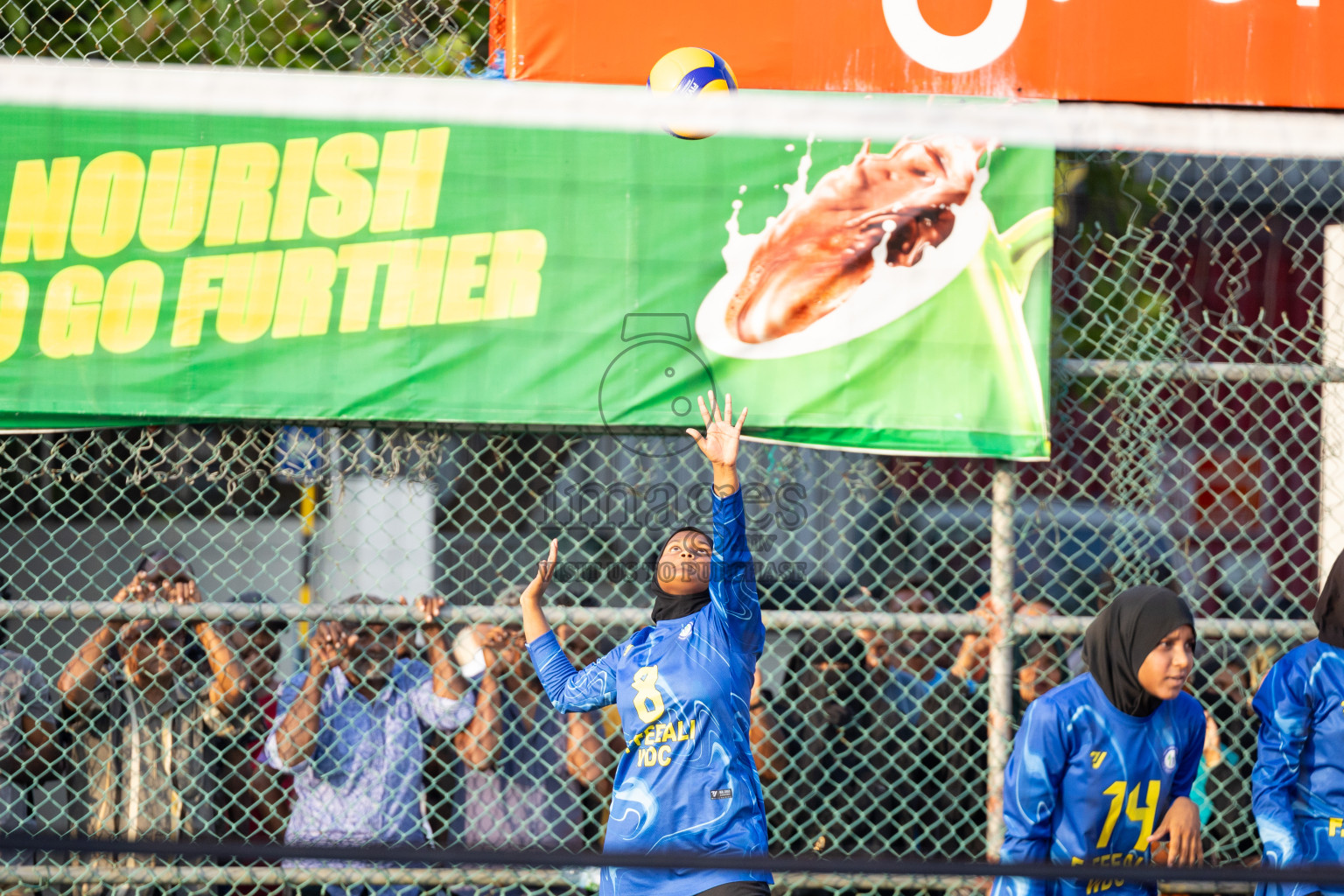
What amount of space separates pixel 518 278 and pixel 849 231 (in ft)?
3.86

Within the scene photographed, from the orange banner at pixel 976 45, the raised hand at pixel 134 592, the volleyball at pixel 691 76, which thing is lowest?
the raised hand at pixel 134 592

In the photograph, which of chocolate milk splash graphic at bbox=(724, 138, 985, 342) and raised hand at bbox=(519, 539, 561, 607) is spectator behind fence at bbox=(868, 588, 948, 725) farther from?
raised hand at bbox=(519, 539, 561, 607)

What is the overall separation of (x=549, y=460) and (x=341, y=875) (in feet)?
5.63

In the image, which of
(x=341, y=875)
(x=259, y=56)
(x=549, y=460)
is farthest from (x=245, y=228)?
(x=341, y=875)

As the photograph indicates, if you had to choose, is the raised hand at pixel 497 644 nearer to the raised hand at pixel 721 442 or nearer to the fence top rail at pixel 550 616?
the fence top rail at pixel 550 616

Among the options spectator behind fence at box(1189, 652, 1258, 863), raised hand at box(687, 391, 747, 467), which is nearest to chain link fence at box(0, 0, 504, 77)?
raised hand at box(687, 391, 747, 467)

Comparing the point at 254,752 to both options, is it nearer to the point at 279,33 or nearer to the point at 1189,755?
the point at 279,33

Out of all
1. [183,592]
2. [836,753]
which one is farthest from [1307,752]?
[183,592]

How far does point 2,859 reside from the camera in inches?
165

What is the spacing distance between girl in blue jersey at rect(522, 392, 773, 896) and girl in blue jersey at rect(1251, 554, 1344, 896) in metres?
1.52

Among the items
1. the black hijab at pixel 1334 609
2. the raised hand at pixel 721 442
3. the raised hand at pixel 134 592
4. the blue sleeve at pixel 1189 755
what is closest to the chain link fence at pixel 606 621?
the raised hand at pixel 134 592

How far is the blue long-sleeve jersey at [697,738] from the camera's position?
3.19 metres

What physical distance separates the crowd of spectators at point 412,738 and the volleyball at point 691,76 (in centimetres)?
185

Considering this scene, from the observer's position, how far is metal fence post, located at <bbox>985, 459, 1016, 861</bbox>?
391cm
